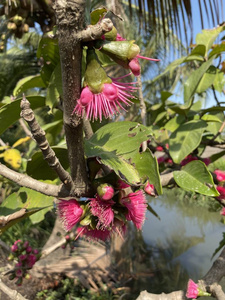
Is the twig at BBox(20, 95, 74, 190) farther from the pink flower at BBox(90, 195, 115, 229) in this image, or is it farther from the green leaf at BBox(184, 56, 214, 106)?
the green leaf at BBox(184, 56, 214, 106)

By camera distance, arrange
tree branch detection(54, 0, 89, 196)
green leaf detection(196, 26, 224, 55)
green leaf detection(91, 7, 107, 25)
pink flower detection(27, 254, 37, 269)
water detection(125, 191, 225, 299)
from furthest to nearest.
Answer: water detection(125, 191, 225, 299)
pink flower detection(27, 254, 37, 269)
green leaf detection(196, 26, 224, 55)
green leaf detection(91, 7, 107, 25)
tree branch detection(54, 0, 89, 196)

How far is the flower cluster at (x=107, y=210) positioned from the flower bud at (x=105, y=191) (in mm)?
20

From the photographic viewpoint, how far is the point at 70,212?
38cm

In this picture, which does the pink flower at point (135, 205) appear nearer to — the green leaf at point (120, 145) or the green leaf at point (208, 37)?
the green leaf at point (120, 145)

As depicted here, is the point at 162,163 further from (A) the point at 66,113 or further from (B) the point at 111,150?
(A) the point at 66,113

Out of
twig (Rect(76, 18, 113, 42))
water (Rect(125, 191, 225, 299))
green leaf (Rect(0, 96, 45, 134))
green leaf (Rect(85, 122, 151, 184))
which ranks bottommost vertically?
water (Rect(125, 191, 225, 299))

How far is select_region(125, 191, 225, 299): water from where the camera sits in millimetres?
1681

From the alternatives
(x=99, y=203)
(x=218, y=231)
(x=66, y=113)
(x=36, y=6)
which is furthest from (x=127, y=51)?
(x=218, y=231)

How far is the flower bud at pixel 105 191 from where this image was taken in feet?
1.10

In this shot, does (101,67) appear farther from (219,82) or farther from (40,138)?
(219,82)

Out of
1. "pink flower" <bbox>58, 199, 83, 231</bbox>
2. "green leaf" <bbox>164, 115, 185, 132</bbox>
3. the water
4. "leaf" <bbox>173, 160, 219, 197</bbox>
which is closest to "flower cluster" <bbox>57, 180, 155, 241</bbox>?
"pink flower" <bbox>58, 199, 83, 231</bbox>

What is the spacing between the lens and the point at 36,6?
1.13 m

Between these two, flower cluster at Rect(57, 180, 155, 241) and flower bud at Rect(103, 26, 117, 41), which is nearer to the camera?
flower bud at Rect(103, 26, 117, 41)

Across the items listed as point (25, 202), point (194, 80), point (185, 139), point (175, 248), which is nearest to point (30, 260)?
point (25, 202)
